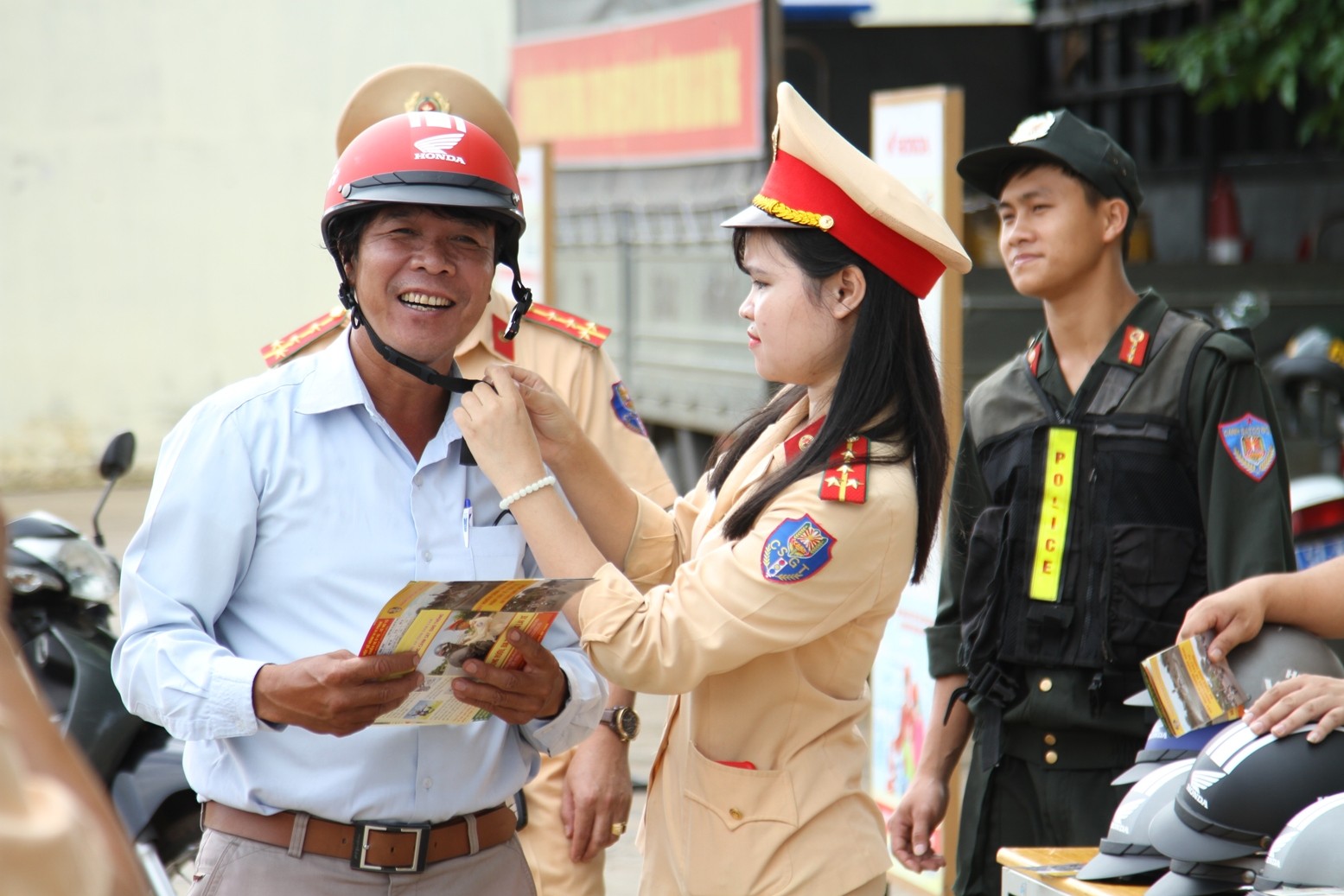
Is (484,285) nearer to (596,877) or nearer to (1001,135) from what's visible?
(596,877)

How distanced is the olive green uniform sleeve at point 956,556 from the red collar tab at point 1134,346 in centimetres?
38

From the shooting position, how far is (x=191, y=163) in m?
13.5

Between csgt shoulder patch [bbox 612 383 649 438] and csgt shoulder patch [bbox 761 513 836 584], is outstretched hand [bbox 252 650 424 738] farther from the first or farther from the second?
csgt shoulder patch [bbox 612 383 649 438]

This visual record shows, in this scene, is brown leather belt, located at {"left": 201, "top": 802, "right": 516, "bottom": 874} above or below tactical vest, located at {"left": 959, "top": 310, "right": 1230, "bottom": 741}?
below

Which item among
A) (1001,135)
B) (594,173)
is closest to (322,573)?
(594,173)

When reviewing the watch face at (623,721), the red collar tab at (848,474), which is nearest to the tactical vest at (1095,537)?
the watch face at (623,721)

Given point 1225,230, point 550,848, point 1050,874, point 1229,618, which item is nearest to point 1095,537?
point 1229,618

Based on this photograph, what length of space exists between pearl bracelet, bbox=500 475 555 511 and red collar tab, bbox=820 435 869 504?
0.38 meters

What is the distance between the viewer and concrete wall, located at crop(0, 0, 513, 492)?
42.8 feet

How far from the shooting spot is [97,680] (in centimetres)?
382

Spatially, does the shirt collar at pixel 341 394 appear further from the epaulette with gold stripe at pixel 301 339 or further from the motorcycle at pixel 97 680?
the motorcycle at pixel 97 680

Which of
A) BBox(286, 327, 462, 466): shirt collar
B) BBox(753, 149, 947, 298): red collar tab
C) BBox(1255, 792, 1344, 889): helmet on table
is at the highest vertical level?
BBox(753, 149, 947, 298): red collar tab

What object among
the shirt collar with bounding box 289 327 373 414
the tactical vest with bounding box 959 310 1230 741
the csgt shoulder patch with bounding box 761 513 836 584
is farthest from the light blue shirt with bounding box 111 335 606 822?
the tactical vest with bounding box 959 310 1230 741

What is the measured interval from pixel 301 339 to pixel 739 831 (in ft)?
4.41
